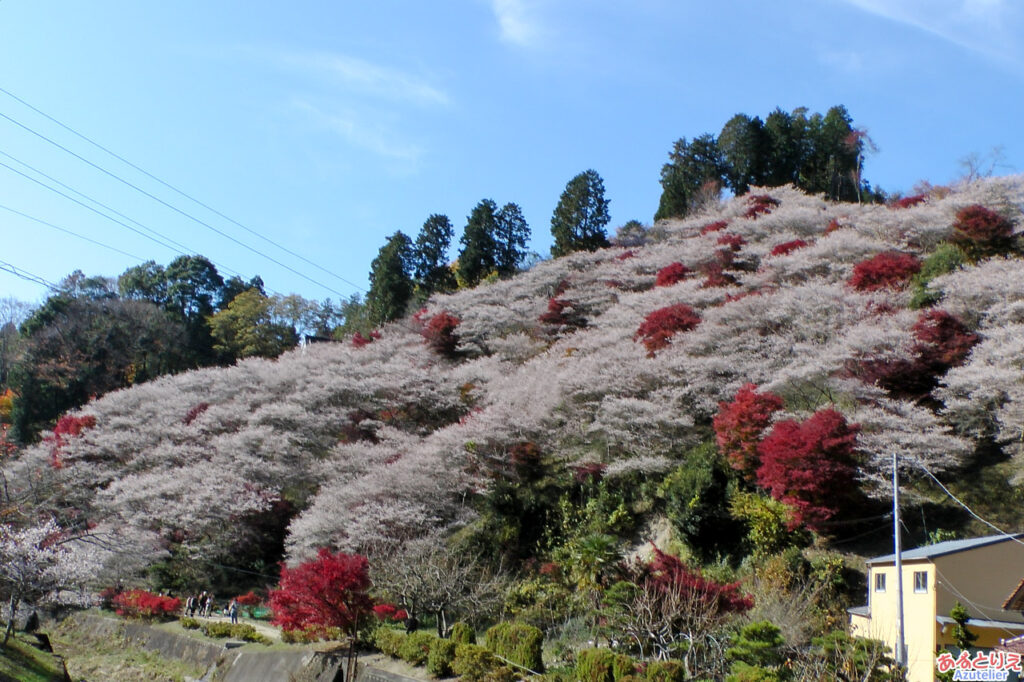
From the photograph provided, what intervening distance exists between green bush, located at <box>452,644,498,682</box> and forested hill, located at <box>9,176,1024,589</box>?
22.1 feet

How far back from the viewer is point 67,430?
31875mm

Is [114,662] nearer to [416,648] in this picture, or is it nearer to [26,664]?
[26,664]

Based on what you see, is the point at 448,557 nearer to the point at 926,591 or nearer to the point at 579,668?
the point at 579,668

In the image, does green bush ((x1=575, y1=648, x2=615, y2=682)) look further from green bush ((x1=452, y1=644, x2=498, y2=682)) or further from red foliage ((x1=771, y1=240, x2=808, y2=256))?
red foliage ((x1=771, y1=240, x2=808, y2=256))

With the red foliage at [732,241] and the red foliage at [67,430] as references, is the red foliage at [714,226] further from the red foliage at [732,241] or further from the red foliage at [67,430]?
the red foliage at [67,430]

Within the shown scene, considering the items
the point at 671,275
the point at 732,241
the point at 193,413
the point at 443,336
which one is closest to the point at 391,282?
the point at 443,336

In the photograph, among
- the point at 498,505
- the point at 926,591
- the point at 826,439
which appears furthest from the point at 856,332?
the point at 498,505

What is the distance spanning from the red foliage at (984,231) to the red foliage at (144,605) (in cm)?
2815

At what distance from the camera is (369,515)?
68.6ft

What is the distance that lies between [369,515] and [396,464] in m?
1.96

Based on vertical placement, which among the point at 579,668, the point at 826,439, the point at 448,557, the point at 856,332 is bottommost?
the point at 579,668

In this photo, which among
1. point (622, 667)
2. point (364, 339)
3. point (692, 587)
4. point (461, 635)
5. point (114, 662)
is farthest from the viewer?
point (364, 339)

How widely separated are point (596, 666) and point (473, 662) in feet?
8.76

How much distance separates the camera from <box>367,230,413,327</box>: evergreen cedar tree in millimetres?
40250
